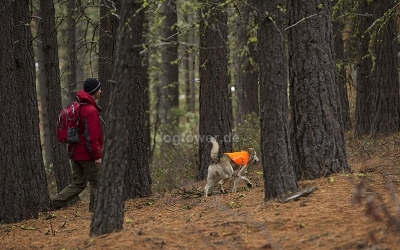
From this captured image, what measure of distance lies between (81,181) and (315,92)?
455 cm

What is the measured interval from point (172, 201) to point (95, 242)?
3.93 meters

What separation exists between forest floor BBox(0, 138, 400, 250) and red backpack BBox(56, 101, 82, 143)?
1.42 m

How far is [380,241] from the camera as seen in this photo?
6516 mm

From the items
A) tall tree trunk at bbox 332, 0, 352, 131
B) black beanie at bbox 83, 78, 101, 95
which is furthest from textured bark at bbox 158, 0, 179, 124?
black beanie at bbox 83, 78, 101, 95

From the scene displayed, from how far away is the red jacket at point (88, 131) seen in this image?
34.8ft

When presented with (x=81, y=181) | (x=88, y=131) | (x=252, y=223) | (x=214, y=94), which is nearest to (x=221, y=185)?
(x=81, y=181)

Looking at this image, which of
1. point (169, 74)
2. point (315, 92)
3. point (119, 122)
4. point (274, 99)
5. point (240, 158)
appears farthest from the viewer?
point (169, 74)

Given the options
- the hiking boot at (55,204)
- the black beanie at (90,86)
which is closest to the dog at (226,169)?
the black beanie at (90,86)

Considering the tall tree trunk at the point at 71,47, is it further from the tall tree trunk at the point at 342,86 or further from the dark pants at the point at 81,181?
the tall tree trunk at the point at 342,86

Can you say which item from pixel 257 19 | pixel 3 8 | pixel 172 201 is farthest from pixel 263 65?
pixel 3 8

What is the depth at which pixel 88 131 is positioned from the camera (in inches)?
420

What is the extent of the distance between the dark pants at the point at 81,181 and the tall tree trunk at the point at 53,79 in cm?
264

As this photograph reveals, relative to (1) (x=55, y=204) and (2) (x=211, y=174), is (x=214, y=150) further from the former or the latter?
(1) (x=55, y=204)

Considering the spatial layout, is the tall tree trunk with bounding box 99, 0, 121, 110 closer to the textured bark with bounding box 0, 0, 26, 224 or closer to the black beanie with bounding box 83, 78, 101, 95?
the black beanie with bounding box 83, 78, 101, 95
